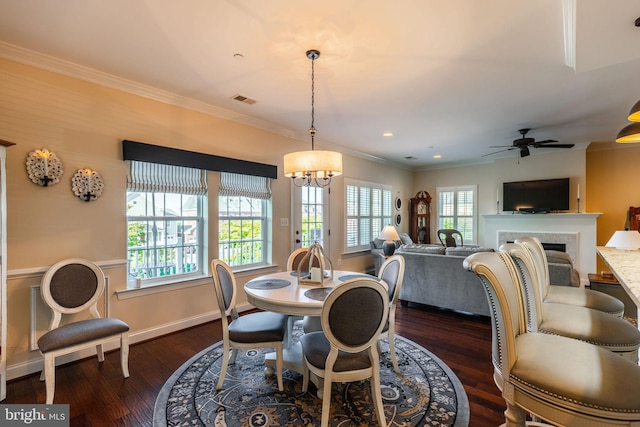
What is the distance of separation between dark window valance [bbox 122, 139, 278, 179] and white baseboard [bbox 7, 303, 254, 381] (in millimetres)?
1860

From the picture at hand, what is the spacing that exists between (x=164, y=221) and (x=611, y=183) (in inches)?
A: 319

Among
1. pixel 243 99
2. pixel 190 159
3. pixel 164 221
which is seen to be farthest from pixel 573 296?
pixel 164 221

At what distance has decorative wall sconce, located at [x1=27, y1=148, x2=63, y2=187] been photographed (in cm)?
252

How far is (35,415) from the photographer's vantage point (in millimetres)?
1975

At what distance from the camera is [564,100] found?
3.52 metres

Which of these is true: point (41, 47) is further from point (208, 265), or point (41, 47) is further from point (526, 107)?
point (526, 107)

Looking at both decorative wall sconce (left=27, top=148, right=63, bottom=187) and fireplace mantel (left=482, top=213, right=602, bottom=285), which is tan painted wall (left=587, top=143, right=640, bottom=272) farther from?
decorative wall sconce (left=27, top=148, right=63, bottom=187)

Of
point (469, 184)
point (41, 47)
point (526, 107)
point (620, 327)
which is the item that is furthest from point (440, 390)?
point (469, 184)

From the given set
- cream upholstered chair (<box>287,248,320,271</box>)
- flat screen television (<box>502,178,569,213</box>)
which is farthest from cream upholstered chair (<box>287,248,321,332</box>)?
flat screen television (<box>502,178,569,213</box>)

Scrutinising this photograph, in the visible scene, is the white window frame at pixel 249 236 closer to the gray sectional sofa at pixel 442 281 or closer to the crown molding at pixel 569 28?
the gray sectional sofa at pixel 442 281

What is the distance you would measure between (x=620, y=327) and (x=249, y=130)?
4.17 meters

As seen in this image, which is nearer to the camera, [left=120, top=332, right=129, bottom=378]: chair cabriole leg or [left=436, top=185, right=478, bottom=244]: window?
[left=120, top=332, right=129, bottom=378]: chair cabriole leg

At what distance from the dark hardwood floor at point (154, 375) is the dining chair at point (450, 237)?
3901 millimetres

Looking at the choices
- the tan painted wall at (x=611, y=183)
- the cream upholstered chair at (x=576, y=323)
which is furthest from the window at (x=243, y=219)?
the tan painted wall at (x=611, y=183)
